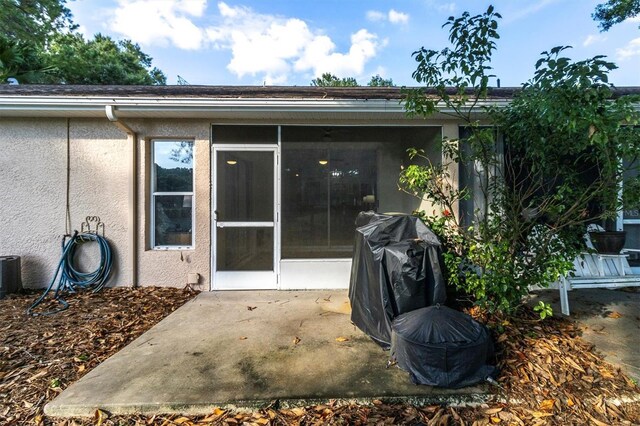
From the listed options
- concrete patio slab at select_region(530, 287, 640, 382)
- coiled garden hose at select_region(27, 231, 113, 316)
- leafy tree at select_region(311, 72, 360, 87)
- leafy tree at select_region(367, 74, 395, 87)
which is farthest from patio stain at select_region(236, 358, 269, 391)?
leafy tree at select_region(367, 74, 395, 87)

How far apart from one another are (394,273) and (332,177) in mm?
2509

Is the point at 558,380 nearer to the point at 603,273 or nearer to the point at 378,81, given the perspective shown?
the point at 603,273

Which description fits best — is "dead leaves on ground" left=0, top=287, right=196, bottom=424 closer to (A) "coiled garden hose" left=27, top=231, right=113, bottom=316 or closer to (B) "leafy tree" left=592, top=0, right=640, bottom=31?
(A) "coiled garden hose" left=27, top=231, right=113, bottom=316

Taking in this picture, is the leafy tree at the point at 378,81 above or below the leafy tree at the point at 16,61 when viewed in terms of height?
above

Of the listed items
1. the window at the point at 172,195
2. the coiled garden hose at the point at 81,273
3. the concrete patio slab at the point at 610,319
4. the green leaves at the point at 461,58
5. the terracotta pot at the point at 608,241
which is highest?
the green leaves at the point at 461,58

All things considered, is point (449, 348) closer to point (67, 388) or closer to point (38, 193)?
point (67, 388)

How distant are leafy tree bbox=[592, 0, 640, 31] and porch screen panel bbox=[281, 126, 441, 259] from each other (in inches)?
301

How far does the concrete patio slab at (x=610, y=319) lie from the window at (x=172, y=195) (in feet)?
17.0

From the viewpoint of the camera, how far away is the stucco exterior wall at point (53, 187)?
457 cm

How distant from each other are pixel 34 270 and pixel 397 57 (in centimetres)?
907

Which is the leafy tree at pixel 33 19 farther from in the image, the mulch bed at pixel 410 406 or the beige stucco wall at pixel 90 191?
the mulch bed at pixel 410 406

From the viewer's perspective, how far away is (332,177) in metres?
4.90

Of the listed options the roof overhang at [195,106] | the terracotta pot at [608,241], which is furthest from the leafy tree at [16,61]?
the terracotta pot at [608,241]

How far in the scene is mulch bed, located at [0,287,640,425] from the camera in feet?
6.47
